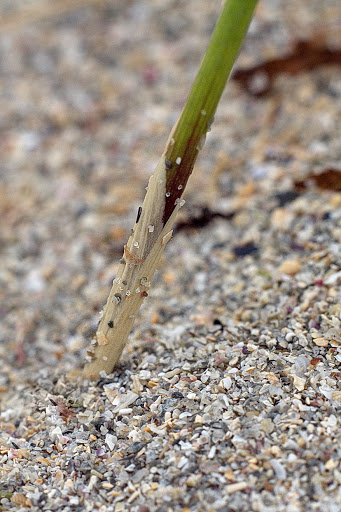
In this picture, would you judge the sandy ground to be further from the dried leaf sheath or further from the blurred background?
the dried leaf sheath

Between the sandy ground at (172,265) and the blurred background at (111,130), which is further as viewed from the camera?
the blurred background at (111,130)

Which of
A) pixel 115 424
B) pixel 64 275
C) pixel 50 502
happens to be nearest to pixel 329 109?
pixel 64 275

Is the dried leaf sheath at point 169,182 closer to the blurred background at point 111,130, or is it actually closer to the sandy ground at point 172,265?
the sandy ground at point 172,265

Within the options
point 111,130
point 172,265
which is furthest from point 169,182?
point 111,130

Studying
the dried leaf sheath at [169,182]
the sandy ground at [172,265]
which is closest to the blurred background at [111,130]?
the sandy ground at [172,265]

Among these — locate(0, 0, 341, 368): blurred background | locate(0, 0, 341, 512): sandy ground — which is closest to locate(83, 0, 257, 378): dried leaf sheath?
locate(0, 0, 341, 512): sandy ground

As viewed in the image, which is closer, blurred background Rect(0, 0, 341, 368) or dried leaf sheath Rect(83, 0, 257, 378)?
dried leaf sheath Rect(83, 0, 257, 378)

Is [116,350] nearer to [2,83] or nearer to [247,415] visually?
[247,415]

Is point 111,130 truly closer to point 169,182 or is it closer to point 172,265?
point 172,265
